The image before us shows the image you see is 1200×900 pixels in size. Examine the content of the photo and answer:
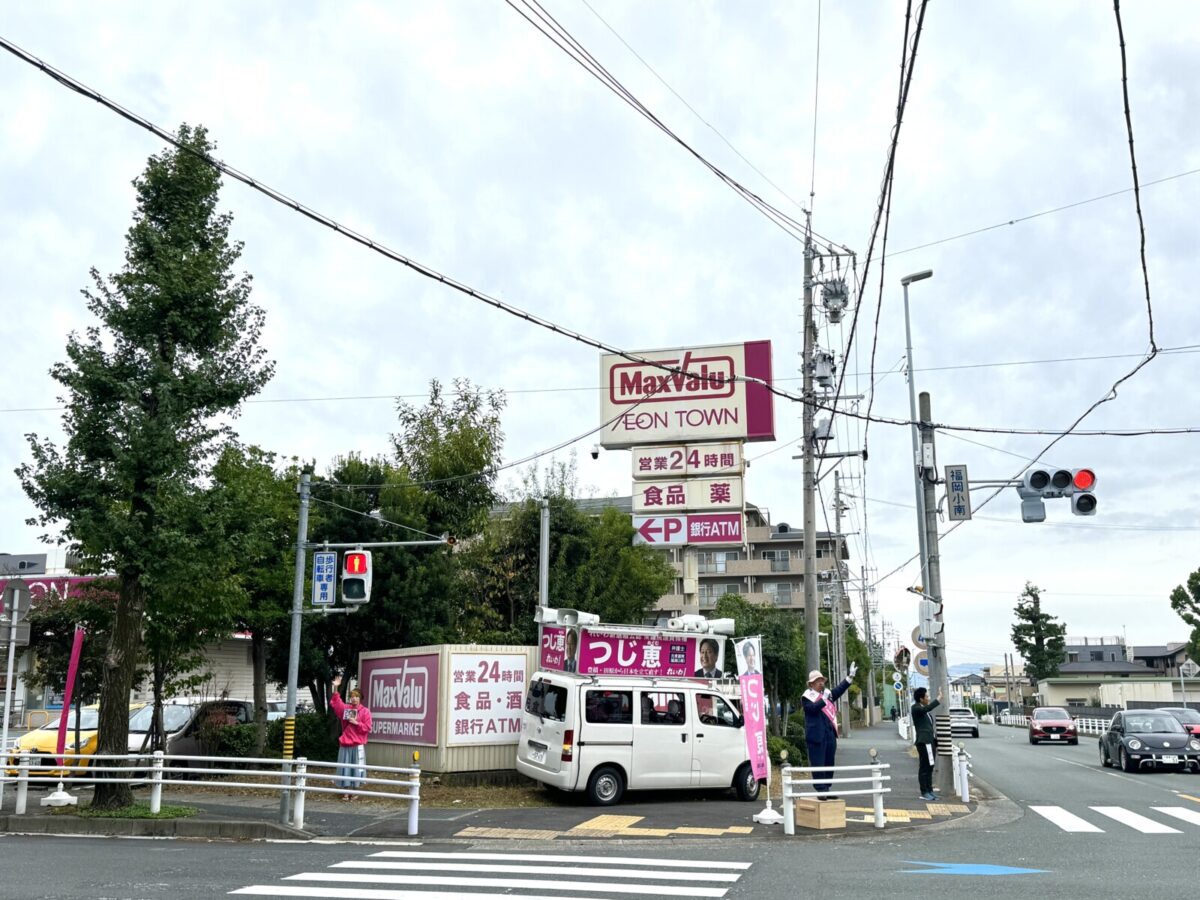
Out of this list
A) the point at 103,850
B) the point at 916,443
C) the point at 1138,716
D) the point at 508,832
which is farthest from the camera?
the point at 1138,716

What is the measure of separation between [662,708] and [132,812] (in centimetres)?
783

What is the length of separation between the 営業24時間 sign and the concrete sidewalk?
908cm

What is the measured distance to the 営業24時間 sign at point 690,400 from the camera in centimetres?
2356

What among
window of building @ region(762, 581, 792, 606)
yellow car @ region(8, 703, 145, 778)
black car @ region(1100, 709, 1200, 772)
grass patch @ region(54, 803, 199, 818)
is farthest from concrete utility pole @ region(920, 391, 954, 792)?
window of building @ region(762, 581, 792, 606)

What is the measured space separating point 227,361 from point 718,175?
7827mm

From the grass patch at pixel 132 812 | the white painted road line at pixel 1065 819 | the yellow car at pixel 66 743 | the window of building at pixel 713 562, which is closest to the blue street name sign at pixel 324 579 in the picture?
the grass patch at pixel 132 812

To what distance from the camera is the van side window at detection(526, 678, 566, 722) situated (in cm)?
1579

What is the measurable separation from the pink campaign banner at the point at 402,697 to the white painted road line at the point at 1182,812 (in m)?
11.7

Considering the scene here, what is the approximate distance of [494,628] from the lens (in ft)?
88.7

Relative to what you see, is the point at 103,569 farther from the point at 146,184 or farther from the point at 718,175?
the point at 718,175

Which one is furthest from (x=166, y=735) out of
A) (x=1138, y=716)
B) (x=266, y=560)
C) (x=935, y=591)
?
(x=1138, y=716)

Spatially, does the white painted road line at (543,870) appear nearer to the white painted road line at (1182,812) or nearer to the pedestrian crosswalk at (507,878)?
the pedestrian crosswalk at (507,878)

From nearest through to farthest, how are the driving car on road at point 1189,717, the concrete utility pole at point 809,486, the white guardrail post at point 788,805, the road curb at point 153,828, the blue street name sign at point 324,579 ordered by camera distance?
the white guardrail post at point 788,805 → the road curb at point 153,828 → the blue street name sign at point 324,579 → the concrete utility pole at point 809,486 → the driving car on road at point 1189,717

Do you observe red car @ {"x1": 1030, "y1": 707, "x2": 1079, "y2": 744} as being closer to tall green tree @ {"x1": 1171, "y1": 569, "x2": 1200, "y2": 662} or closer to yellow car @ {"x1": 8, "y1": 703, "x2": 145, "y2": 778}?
tall green tree @ {"x1": 1171, "y1": 569, "x2": 1200, "y2": 662}
